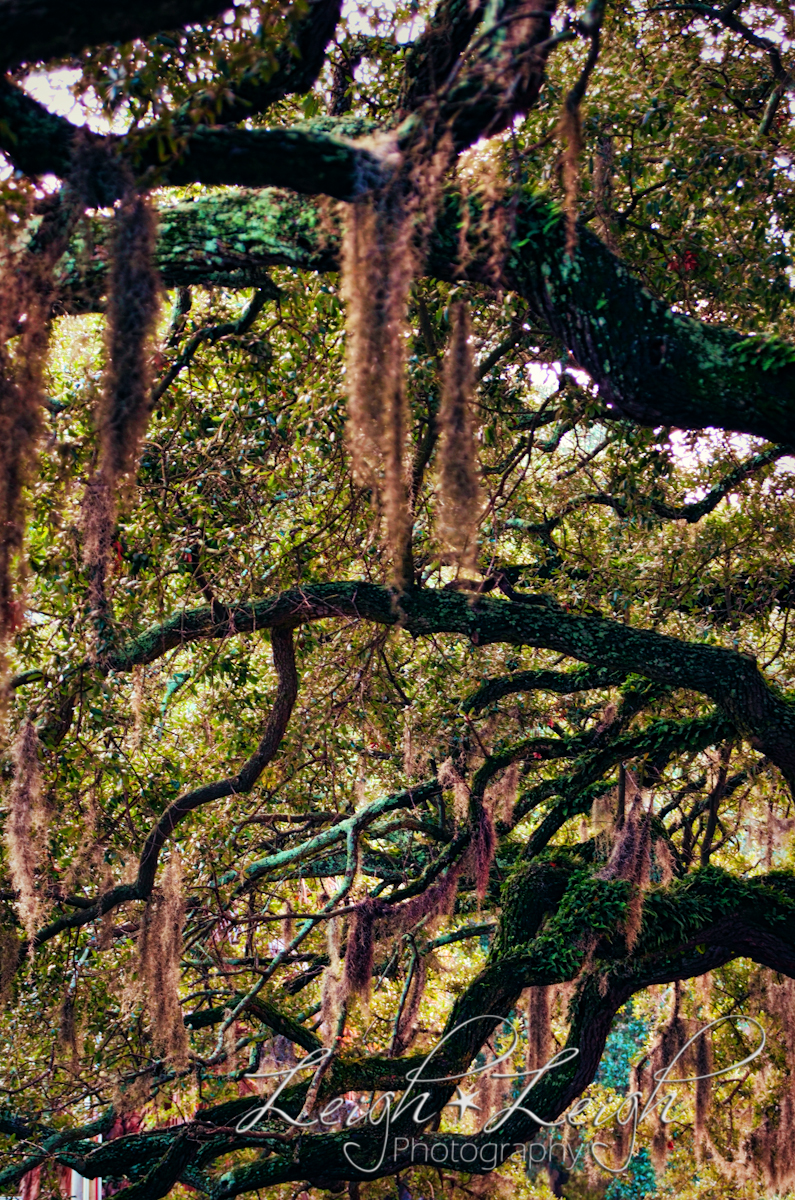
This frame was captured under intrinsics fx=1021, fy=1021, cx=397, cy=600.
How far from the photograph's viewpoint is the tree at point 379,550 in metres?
2.64

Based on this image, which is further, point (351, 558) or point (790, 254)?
point (351, 558)

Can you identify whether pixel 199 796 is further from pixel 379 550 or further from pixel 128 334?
pixel 128 334

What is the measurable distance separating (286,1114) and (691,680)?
3.12 meters

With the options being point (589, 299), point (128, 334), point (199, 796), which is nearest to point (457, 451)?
point (589, 299)

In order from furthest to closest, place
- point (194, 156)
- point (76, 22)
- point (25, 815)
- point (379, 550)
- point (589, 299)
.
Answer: point (379, 550) → point (25, 815) → point (589, 299) → point (194, 156) → point (76, 22)

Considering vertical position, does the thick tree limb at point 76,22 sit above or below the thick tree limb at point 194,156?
below

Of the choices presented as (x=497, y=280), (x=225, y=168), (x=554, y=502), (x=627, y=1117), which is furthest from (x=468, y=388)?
(x=627, y=1117)

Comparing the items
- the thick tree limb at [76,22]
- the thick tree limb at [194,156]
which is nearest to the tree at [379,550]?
the thick tree limb at [194,156]

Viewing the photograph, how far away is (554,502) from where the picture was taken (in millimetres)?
6742

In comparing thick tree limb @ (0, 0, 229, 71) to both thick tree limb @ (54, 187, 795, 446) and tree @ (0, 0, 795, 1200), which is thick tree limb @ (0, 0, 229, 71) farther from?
thick tree limb @ (54, 187, 795, 446)

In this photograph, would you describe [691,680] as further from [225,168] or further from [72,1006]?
[72,1006]

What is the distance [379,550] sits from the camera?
16.8 ft

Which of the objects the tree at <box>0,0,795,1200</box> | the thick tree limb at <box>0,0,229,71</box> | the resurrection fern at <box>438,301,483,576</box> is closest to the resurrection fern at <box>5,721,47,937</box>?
the tree at <box>0,0,795,1200</box>

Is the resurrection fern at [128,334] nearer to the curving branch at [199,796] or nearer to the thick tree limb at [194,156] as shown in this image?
the thick tree limb at [194,156]
